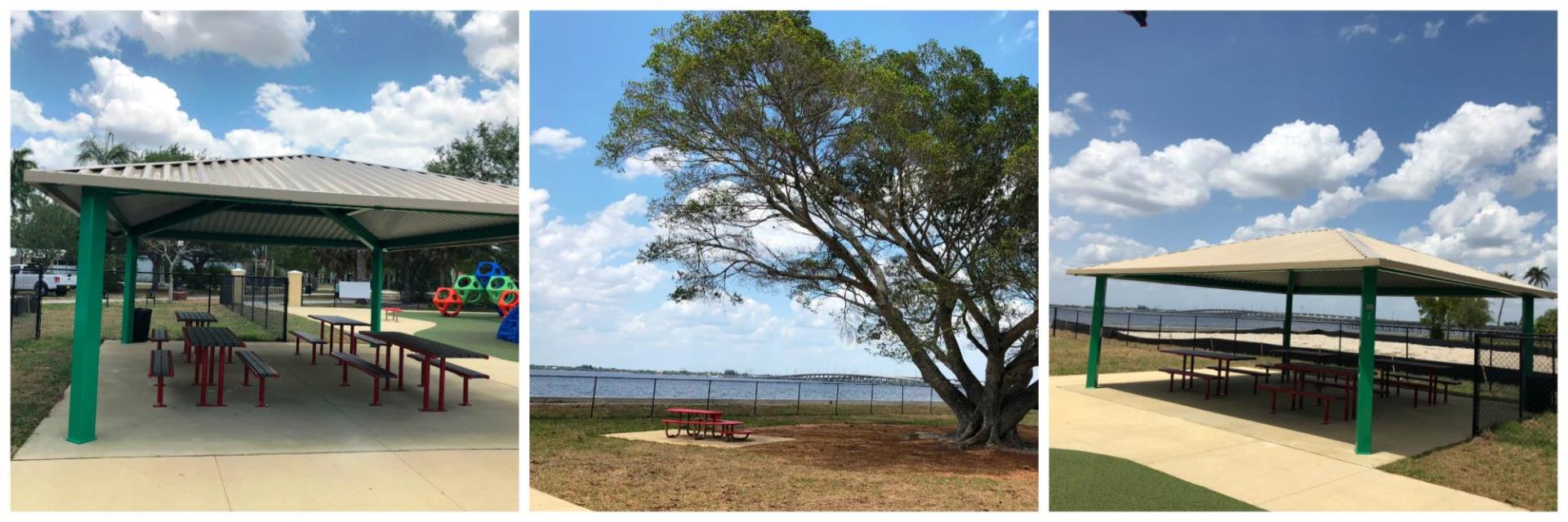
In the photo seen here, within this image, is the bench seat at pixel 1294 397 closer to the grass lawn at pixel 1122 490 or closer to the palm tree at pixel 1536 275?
the grass lawn at pixel 1122 490

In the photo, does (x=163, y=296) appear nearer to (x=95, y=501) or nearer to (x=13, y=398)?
(x=13, y=398)

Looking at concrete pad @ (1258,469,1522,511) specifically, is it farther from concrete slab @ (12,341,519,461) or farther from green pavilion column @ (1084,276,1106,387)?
concrete slab @ (12,341,519,461)

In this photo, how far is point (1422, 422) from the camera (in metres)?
10.9

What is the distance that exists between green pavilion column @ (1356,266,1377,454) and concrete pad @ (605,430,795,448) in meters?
6.03

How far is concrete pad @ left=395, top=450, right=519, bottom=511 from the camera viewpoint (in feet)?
19.4

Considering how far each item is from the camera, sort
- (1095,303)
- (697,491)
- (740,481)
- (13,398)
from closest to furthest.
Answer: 1. (697,491)
2. (740,481)
3. (13,398)
4. (1095,303)

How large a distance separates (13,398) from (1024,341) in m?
10.6

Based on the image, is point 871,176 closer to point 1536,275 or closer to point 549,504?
point 549,504

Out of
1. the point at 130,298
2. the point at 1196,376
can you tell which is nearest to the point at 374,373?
the point at 130,298

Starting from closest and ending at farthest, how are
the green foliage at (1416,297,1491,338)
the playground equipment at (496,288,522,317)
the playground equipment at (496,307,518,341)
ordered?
the playground equipment at (496,307,518,341) → the playground equipment at (496,288,522,317) → the green foliage at (1416,297,1491,338)

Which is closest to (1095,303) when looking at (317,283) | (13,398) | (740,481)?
(740,481)

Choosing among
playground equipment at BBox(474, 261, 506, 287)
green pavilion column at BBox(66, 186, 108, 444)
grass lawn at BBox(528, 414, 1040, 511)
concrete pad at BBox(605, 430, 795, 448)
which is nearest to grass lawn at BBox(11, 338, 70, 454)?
green pavilion column at BBox(66, 186, 108, 444)

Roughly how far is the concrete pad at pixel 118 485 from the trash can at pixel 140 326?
1056cm

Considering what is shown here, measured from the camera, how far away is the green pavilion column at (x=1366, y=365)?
862 centimetres
